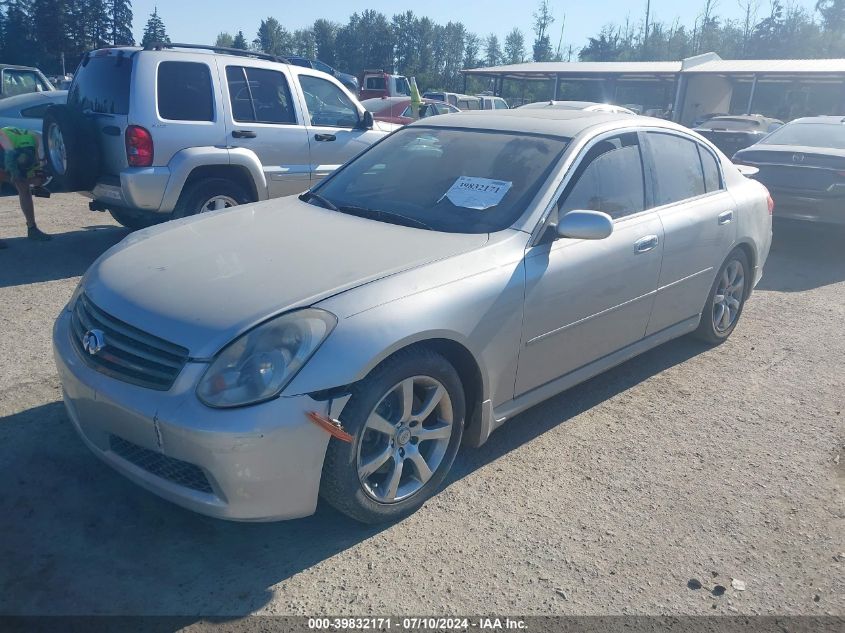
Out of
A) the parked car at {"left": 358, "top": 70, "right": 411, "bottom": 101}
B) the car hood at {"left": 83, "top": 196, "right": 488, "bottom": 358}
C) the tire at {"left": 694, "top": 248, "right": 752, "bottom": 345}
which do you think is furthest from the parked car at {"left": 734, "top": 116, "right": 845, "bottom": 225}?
the parked car at {"left": 358, "top": 70, "right": 411, "bottom": 101}

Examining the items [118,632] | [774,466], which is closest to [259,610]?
[118,632]

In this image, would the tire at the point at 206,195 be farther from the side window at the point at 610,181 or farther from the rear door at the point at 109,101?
the side window at the point at 610,181

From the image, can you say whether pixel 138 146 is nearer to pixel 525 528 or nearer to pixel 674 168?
pixel 674 168

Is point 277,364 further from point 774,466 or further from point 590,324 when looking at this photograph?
point 774,466

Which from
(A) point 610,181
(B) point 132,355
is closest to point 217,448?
(B) point 132,355

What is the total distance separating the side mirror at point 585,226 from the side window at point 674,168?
1.09 metres

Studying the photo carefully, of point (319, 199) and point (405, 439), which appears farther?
point (319, 199)

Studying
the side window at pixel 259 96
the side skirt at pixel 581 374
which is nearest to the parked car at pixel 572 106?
the side skirt at pixel 581 374

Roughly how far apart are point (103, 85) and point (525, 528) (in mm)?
5761

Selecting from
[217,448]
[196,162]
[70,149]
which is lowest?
[217,448]

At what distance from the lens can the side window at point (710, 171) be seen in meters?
4.89

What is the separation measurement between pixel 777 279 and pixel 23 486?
23.2ft

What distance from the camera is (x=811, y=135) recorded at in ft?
30.4

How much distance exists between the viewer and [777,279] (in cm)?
743
